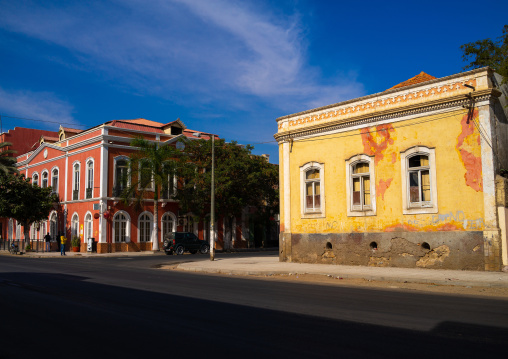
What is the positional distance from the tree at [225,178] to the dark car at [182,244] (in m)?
3.58

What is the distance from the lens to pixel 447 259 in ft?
58.7

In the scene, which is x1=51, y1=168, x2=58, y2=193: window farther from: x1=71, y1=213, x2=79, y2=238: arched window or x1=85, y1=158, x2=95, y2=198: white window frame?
x1=85, y1=158, x2=95, y2=198: white window frame

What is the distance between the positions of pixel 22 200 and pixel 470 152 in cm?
3619

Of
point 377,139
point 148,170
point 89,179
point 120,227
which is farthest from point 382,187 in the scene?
point 89,179

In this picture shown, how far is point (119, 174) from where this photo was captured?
40094 millimetres

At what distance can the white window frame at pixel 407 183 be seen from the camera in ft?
61.1

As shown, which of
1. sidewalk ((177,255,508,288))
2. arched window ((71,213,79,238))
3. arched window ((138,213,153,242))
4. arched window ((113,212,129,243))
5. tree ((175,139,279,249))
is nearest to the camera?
sidewalk ((177,255,508,288))

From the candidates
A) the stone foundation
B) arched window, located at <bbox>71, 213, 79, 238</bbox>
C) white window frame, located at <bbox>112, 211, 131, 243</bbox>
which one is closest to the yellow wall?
the stone foundation

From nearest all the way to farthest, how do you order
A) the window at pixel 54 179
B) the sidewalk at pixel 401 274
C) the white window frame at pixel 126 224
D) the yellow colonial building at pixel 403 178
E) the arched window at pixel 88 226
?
the sidewalk at pixel 401 274 < the yellow colonial building at pixel 403 178 < the white window frame at pixel 126 224 < the arched window at pixel 88 226 < the window at pixel 54 179

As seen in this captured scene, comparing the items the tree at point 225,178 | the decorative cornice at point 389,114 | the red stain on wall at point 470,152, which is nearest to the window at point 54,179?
the tree at point 225,178

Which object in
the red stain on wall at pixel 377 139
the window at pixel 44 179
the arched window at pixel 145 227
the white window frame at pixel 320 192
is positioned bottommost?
the arched window at pixel 145 227

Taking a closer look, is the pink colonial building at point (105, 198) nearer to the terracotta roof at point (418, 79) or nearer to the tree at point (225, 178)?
the tree at point (225, 178)

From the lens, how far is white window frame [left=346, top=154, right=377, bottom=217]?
808 inches

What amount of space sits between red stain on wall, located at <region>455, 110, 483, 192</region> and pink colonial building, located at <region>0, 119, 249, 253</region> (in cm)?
2215
